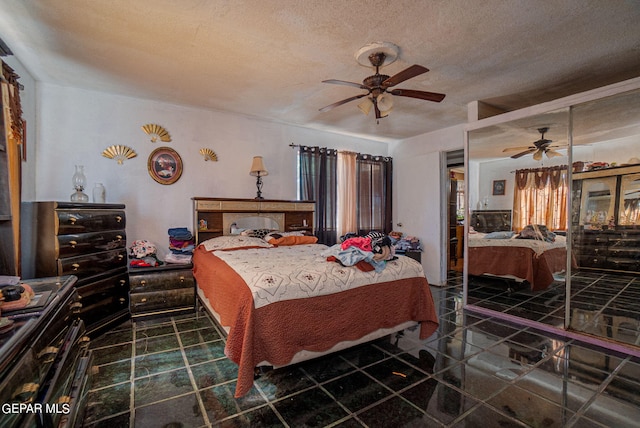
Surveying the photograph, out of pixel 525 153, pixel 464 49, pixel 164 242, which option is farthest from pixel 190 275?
pixel 525 153

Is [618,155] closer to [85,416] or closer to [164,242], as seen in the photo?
[85,416]

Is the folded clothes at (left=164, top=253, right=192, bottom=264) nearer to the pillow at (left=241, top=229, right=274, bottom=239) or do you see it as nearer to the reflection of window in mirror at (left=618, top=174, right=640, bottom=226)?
the pillow at (left=241, top=229, right=274, bottom=239)

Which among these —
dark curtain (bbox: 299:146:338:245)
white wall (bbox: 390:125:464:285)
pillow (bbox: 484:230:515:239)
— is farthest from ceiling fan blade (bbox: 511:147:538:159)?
dark curtain (bbox: 299:146:338:245)

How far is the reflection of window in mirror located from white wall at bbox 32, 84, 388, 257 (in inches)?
159

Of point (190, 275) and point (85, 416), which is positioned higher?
point (190, 275)

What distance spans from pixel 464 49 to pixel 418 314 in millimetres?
2389

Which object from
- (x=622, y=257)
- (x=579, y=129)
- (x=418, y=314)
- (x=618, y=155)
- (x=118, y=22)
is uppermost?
(x=118, y=22)

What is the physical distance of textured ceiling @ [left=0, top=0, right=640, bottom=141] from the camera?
2.02 m

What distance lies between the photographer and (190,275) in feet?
11.6

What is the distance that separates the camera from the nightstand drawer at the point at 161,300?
3.27 meters

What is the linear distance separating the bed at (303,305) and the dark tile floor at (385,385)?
25cm

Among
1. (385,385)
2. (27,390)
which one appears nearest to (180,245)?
(27,390)

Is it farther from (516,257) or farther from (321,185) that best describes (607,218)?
(321,185)

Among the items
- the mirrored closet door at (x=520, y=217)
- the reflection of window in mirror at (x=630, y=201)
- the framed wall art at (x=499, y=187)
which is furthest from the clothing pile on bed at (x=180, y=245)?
the reflection of window in mirror at (x=630, y=201)
